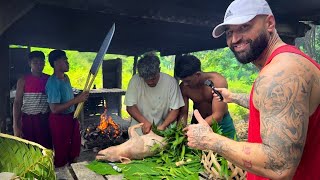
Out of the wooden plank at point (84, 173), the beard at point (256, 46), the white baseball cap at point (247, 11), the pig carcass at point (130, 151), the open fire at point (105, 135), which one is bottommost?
the open fire at point (105, 135)

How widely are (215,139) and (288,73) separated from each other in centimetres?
57

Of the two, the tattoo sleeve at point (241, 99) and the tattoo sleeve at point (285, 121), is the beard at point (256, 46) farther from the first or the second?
the tattoo sleeve at point (241, 99)

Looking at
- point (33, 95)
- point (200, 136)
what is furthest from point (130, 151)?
point (33, 95)

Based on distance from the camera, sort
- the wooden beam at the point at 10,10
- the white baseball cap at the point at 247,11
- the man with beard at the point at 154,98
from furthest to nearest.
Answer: the man with beard at the point at 154,98
the wooden beam at the point at 10,10
the white baseball cap at the point at 247,11

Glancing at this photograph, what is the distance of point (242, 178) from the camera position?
2.12 metres

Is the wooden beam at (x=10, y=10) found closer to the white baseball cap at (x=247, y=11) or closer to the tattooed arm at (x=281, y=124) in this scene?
the white baseball cap at (x=247, y=11)

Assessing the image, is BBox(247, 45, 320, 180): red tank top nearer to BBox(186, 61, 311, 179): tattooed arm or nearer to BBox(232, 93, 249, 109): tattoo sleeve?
BBox(186, 61, 311, 179): tattooed arm

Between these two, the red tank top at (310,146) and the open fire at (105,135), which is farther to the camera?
the open fire at (105,135)

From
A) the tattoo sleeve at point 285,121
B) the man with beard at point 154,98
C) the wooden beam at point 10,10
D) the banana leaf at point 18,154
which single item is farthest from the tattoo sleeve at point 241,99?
the wooden beam at point 10,10

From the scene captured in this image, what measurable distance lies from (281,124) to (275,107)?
88 millimetres

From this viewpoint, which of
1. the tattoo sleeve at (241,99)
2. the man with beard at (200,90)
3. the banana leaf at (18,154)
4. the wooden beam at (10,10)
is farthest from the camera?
the man with beard at (200,90)

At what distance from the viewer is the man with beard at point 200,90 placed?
406cm

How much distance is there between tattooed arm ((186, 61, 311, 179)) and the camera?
4.48 feet

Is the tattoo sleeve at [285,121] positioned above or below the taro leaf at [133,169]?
above
